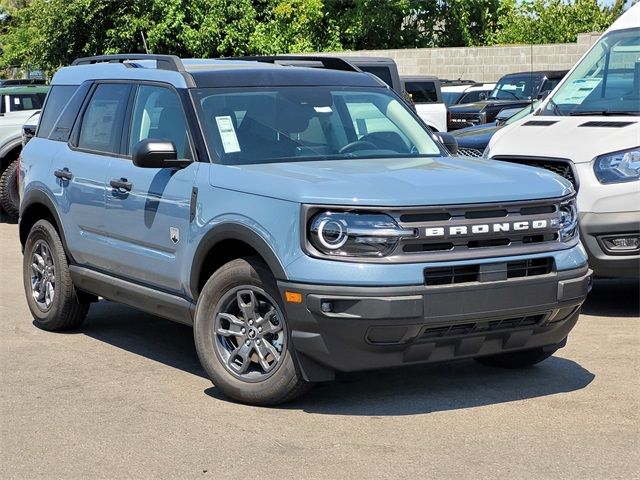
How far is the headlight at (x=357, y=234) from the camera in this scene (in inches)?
227

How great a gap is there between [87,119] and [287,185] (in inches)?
100

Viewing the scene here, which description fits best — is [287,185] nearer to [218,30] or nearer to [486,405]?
[486,405]

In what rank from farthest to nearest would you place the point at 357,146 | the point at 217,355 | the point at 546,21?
the point at 546,21, the point at 357,146, the point at 217,355

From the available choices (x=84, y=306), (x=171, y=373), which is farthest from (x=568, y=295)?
(x=84, y=306)

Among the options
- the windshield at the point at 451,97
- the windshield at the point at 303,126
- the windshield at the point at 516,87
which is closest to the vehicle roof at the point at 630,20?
the windshield at the point at 303,126

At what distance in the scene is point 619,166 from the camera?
8.60 metres

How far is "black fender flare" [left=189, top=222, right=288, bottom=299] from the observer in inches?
234

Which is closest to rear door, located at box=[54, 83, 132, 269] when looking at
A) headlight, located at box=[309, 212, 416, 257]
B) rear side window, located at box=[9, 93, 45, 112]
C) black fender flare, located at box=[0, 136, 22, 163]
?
headlight, located at box=[309, 212, 416, 257]

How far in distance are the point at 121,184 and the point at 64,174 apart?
0.88 metres

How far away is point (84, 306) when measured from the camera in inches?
325

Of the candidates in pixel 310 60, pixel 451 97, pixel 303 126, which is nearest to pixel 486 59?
pixel 451 97

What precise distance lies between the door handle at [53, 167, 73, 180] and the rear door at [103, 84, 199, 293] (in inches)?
21.4

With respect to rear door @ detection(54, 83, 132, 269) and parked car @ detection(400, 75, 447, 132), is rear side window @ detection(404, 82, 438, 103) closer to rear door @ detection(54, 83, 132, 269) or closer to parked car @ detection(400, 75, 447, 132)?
parked car @ detection(400, 75, 447, 132)

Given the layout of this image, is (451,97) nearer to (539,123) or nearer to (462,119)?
(462,119)
